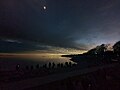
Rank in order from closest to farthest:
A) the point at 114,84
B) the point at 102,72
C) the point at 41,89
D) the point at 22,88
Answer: the point at 22,88, the point at 41,89, the point at 114,84, the point at 102,72

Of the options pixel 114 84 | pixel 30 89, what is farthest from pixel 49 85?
pixel 114 84

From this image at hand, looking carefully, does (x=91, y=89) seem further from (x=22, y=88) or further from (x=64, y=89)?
(x=22, y=88)

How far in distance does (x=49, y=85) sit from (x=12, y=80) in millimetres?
4735

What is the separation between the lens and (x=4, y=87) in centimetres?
2033

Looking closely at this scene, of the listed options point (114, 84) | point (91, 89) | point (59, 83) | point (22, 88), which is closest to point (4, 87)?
point (22, 88)

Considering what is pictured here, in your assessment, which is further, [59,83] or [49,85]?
[59,83]

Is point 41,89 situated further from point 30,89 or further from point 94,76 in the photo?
point 94,76

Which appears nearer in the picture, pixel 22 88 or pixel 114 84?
pixel 22 88

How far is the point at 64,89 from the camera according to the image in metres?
25.3

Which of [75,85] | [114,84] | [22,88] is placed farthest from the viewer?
[114,84]

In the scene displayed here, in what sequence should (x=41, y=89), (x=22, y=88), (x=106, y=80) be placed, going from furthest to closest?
(x=106, y=80) < (x=41, y=89) < (x=22, y=88)

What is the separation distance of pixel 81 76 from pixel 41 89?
34.4 ft

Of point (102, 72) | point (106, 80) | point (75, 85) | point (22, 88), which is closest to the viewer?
point (22, 88)

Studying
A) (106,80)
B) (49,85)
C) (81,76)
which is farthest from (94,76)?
(49,85)
